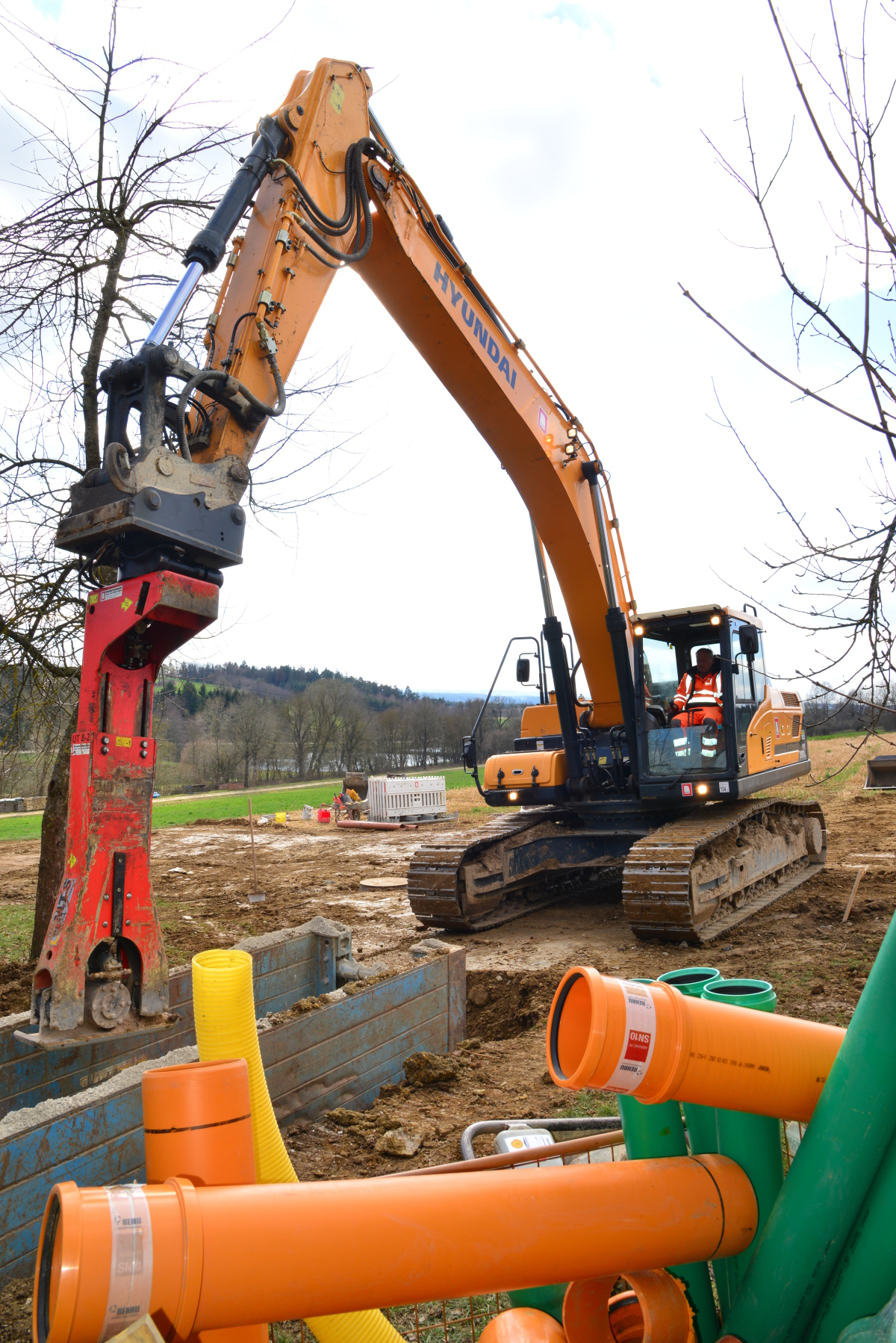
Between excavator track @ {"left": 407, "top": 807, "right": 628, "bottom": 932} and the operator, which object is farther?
excavator track @ {"left": 407, "top": 807, "right": 628, "bottom": 932}

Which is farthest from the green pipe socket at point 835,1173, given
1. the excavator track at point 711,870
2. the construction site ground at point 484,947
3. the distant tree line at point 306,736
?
the distant tree line at point 306,736

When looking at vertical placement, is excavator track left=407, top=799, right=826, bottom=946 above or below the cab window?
below

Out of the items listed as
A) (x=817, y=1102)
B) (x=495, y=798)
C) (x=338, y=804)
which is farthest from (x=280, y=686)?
(x=817, y=1102)

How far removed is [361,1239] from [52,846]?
624 centimetres

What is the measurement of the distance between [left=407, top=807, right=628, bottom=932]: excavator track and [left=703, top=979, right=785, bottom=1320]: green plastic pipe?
7124 millimetres

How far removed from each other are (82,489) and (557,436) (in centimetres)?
555

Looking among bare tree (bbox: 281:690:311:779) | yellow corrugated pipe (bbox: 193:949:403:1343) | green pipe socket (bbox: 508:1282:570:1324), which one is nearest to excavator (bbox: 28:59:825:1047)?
yellow corrugated pipe (bbox: 193:949:403:1343)

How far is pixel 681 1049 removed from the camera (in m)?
1.75

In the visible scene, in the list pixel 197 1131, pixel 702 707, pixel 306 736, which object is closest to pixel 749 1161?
pixel 197 1131

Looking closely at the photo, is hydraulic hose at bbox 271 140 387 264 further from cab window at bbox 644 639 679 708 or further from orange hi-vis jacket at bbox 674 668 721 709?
orange hi-vis jacket at bbox 674 668 721 709

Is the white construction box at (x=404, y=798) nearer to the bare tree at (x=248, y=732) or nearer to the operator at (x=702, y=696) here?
the operator at (x=702, y=696)

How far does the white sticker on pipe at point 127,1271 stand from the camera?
1.40m

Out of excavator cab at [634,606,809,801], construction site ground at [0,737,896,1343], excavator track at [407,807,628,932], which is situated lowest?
construction site ground at [0,737,896,1343]

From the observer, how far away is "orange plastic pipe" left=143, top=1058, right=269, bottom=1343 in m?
1.86
